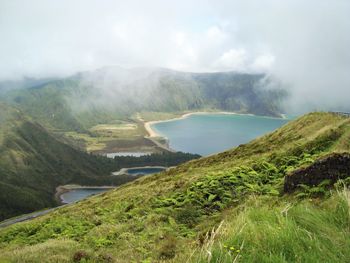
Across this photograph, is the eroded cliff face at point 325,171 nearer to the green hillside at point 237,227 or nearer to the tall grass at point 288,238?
the green hillside at point 237,227

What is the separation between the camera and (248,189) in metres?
16.7

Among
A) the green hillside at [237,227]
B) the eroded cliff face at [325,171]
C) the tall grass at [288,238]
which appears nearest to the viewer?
the tall grass at [288,238]

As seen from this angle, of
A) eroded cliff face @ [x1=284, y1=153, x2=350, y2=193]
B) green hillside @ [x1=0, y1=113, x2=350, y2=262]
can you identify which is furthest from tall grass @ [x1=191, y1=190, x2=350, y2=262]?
eroded cliff face @ [x1=284, y1=153, x2=350, y2=193]

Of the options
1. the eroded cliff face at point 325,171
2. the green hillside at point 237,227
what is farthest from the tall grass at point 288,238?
the eroded cliff face at point 325,171

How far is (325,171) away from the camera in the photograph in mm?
12055

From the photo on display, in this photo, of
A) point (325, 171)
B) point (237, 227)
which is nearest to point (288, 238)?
point (237, 227)

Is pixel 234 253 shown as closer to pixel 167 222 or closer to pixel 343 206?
pixel 343 206

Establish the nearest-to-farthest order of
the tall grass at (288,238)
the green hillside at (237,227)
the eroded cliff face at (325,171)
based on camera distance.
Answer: the tall grass at (288,238), the green hillside at (237,227), the eroded cliff face at (325,171)

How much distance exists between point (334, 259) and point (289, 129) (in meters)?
47.8

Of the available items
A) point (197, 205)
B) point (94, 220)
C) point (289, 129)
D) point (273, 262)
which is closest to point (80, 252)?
point (273, 262)

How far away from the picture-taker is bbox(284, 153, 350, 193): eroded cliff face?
1186cm

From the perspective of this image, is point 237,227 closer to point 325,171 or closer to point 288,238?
point 288,238

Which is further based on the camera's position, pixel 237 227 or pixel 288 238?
pixel 237 227

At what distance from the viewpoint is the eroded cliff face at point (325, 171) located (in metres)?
11.9
